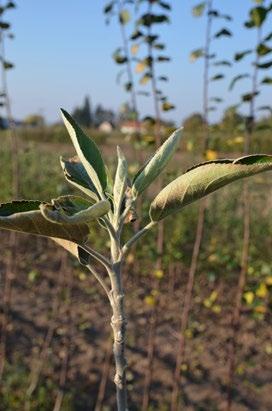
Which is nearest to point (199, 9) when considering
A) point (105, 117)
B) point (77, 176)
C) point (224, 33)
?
point (224, 33)

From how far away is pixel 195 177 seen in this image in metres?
0.64

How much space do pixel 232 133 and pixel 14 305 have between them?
225 centimetres

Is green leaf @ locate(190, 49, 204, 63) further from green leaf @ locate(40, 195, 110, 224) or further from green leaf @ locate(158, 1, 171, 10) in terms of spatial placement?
green leaf @ locate(40, 195, 110, 224)

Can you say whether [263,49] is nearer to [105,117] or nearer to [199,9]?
[199,9]

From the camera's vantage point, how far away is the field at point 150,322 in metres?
3.01

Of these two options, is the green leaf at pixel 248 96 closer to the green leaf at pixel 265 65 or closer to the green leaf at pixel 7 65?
the green leaf at pixel 265 65

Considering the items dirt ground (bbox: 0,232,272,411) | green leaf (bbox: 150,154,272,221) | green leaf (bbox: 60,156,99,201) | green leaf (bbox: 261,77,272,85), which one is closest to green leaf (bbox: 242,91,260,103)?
green leaf (bbox: 261,77,272,85)

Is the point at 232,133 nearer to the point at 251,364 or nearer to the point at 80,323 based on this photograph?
the point at 251,364

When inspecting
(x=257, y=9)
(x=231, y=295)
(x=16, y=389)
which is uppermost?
(x=257, y=9)

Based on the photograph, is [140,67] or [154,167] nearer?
[154,167]

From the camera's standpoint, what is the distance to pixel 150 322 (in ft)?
A: 12.4

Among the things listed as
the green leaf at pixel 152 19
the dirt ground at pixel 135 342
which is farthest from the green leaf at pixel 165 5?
the dirt ground at pixel 135 342

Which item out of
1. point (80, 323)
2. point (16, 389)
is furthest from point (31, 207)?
point (80, 323)

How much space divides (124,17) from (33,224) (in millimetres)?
2205
